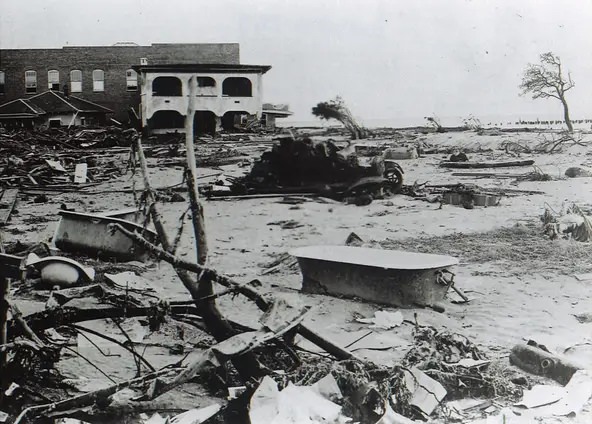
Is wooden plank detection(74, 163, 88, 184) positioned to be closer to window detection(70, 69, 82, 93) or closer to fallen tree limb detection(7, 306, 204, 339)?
window detection(70, 69, 82, 93)

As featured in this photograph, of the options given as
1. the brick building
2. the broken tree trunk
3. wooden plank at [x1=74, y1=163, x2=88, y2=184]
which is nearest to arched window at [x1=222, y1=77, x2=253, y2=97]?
the brick building

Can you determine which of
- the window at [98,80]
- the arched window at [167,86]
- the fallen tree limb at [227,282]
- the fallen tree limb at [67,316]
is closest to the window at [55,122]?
the window at [98,80]

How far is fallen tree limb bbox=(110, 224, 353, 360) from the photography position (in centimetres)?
308

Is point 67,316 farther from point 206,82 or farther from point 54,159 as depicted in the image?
point 54,159

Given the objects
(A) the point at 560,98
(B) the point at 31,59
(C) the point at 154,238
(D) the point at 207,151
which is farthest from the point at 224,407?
(D) the point at 207,151

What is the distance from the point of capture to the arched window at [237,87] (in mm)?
6363

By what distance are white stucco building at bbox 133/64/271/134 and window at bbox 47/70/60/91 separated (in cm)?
112

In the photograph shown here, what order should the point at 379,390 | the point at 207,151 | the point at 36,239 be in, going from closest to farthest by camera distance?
the point at 379,390
the point at 36,239
the point at 207,151

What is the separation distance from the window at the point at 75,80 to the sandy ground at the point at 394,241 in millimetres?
→ 1454

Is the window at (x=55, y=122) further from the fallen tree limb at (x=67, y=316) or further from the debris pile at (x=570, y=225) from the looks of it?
the debris pile at (x=570, y=225)

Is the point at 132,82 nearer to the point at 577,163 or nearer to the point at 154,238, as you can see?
the point at 154,238

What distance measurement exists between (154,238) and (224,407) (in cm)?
242

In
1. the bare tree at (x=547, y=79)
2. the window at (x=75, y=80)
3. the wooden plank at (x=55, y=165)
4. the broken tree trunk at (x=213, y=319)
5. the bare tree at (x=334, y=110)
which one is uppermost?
the window at (x=75, y=80)

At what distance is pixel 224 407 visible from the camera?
3.13 meters
